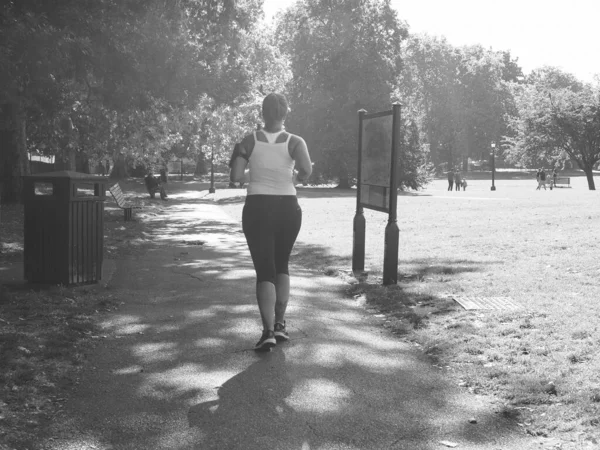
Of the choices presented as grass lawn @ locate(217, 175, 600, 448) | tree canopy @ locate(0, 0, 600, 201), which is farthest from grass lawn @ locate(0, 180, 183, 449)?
tree canopy @ locate(0, 0, 600, 201)

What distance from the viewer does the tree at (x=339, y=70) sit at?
2012 inches

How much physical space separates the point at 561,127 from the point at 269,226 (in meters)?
44.8

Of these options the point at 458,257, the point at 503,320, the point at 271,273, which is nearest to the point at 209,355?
the point at 271,273

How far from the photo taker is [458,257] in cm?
1203

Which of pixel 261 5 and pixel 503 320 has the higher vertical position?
pixel 261 5

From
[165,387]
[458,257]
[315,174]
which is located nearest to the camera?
[165,387]

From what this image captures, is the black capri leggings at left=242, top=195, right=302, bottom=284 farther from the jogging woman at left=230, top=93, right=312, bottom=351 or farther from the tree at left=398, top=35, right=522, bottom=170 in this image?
the tree at left=398, top=35, right=522, bottom=170

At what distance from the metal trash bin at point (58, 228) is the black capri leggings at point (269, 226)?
132 inches

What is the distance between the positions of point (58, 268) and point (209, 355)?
3.63 m

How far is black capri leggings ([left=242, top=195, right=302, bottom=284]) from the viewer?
19.2 feet

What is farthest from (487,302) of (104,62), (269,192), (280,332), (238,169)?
(104,62)

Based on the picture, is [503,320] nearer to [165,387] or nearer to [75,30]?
[165,387]

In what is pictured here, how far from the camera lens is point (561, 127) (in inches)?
1859

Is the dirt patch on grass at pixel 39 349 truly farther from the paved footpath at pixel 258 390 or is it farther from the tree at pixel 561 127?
the tree at pixel 561 127
